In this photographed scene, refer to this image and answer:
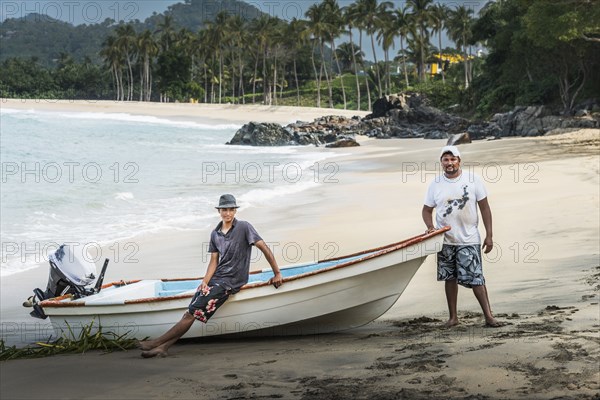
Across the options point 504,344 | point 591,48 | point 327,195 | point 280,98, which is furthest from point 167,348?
point 280,98

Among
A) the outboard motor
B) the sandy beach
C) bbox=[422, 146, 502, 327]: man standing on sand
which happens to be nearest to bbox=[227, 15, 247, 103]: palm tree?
the sandy beach

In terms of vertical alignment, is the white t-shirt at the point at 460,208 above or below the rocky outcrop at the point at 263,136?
below

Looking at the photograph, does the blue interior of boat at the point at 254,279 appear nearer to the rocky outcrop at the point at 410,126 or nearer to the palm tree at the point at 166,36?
the rocky outcrop at the point at 410,126

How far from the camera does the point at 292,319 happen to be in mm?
6574

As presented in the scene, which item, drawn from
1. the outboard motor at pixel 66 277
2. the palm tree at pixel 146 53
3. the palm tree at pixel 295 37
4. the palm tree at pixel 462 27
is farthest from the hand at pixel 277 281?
the palm tree at pixel 146 53

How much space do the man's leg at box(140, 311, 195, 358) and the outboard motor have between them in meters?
1.21

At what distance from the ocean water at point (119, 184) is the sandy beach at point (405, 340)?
70.8 inches

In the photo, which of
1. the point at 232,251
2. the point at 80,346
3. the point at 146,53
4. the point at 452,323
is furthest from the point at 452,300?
the point at 146,53

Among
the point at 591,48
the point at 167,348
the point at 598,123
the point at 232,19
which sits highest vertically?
the point at 232,19

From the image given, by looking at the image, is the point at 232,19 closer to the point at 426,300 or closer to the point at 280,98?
the point at 280,98

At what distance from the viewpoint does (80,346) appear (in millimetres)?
6715

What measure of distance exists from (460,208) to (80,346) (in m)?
3.47

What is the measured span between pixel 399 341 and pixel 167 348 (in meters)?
1.88

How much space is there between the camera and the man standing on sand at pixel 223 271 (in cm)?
632
